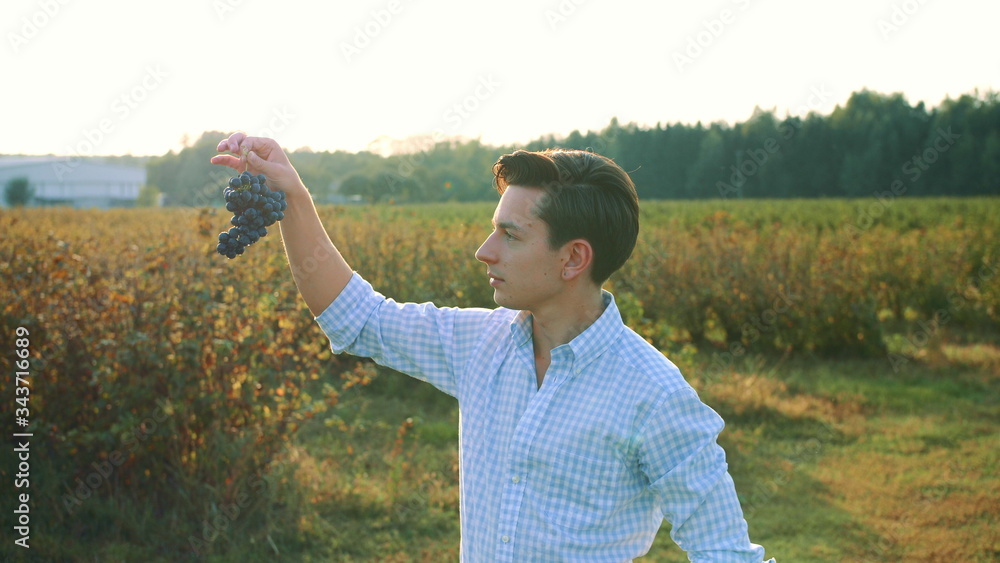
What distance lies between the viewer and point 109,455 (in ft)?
12.3

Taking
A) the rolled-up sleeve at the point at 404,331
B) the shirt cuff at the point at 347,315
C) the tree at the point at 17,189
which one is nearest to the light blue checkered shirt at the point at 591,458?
the rolled-up sleeve at the point at 404,331

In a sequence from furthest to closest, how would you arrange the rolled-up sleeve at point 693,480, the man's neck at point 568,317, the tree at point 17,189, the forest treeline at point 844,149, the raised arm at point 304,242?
the forest treeline at point 844,149 < the tree at point 17,189 < the raised arm at point 304,242 < the man's neck at point 568,317 < the rolled-up sleeve at point 693,480

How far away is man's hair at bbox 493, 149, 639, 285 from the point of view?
1.47m

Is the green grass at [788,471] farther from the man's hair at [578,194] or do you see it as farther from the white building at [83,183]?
the white building at [83,183]

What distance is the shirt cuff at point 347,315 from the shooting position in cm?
A: 169

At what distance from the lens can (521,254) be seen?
1.49 m

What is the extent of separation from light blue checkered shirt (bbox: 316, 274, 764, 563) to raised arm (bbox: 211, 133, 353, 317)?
0.39 meters

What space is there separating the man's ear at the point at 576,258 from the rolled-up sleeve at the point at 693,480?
1.04 feet

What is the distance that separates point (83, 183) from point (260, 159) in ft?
116

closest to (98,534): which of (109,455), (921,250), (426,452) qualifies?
(109,455)

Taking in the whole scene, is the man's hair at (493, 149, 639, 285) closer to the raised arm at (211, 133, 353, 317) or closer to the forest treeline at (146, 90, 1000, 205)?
the raised arm at (211, 133, 353, 317)

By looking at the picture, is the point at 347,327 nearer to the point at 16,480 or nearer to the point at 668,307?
the point at 16,480

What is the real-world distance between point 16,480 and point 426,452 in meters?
2.34

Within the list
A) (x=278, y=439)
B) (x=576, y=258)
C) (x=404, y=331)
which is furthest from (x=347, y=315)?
(x=278, y=439)
